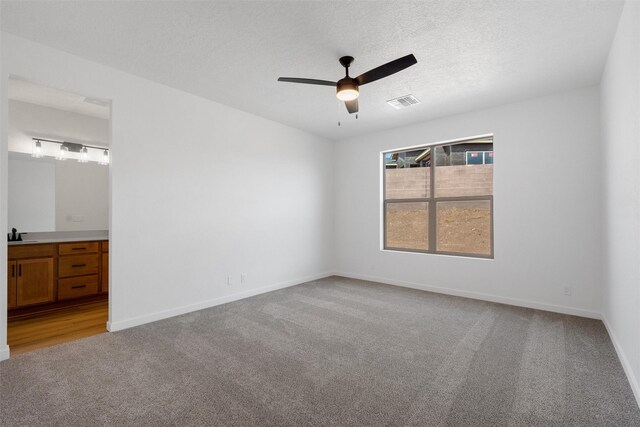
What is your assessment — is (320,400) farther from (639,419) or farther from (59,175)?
(59,175)

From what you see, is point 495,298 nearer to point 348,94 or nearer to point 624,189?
point 624,189

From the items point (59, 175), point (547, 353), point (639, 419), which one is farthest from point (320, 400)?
point (59, 175)

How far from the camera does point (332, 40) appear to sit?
266 centimetres

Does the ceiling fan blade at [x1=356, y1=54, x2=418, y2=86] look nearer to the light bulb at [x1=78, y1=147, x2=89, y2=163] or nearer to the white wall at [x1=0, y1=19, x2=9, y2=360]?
the white wall at [x1=0, y1=19, x2=9, y2=360]

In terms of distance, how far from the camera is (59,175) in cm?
453

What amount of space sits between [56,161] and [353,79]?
4.57 meters

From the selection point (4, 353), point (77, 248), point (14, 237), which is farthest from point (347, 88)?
point (14, 237)

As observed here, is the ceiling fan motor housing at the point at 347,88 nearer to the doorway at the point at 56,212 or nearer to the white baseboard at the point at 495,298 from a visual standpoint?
the doorway at the point at 56,212

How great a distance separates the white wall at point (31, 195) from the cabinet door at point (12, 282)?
0.74m

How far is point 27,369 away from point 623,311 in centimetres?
481

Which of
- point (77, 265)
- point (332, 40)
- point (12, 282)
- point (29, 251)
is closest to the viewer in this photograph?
point (332, 40)

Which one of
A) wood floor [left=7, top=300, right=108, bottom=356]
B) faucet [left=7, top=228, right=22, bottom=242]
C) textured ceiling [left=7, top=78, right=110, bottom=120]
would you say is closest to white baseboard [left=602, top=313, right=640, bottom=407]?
wood floor [left=7, top=300, right=108, bottom=356]

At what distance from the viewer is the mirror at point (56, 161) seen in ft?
13.2

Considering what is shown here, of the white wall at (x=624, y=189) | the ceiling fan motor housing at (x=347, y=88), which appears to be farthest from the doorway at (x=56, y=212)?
the white wall at (x=624, y=189)
